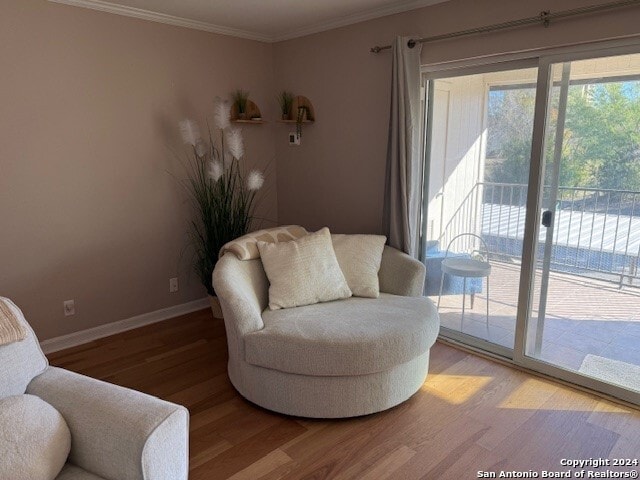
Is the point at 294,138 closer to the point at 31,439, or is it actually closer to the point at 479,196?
the point at 479,196

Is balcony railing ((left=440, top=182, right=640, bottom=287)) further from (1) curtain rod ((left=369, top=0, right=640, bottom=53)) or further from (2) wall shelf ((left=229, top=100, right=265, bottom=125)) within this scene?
(2) wall shelf ((left=229, top=100, right=265, bottom=125))

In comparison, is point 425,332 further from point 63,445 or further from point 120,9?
point 120,9

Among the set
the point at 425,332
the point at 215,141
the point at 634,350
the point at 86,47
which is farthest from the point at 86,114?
the point at 634,350

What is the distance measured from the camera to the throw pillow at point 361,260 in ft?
9.76

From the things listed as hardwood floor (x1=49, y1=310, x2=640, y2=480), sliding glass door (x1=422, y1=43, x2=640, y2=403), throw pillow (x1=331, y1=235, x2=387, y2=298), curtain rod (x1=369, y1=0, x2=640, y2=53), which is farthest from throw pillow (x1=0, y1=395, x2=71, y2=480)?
curtain rod (x1=369, y1=0, x2=640, y2=53)

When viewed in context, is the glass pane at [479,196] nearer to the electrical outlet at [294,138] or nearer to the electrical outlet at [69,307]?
the electrical outlet at [294,138]

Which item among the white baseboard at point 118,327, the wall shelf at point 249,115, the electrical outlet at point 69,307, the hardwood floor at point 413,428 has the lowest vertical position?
the hardwood floor at point 413,428

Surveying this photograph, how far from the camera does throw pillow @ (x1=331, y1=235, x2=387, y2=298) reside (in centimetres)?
297

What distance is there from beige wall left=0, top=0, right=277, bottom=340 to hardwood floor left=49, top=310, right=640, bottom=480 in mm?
624

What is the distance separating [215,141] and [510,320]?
2.73m

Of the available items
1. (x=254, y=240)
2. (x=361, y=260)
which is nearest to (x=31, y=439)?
(x=254, y=240)

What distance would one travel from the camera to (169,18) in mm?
3479

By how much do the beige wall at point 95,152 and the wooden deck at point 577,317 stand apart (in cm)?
257

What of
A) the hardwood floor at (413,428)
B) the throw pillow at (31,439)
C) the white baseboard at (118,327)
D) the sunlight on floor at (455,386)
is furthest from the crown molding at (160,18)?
the sunlight on floor at (455,386)
